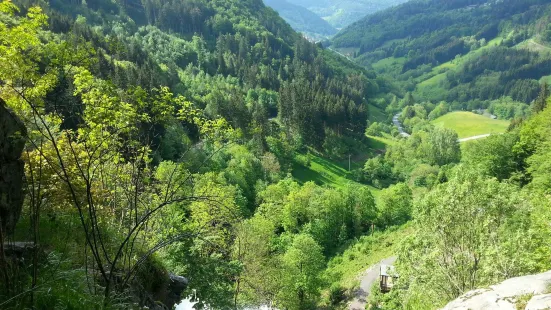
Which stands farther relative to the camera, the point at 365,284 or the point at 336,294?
the point at 336,294

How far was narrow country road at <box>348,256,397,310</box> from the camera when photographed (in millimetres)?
34250

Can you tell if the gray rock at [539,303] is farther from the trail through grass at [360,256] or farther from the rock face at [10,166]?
the trail through grass at [360,256]

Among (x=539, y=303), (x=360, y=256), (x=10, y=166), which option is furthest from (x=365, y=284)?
(x=10, y=166)

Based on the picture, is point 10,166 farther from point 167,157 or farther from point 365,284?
point 167,157

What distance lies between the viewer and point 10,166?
6.95 metres

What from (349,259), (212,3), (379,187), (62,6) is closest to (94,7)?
(62,6)

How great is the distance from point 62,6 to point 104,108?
15219 centimetres

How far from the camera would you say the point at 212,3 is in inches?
7338

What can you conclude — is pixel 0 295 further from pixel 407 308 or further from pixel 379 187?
pixel 379 187

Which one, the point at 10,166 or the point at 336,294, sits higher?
the point at 10,166

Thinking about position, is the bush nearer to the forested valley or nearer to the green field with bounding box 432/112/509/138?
the forested valley

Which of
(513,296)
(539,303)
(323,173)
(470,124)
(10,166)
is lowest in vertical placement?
(323,173)

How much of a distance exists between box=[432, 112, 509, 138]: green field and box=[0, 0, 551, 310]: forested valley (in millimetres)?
2016

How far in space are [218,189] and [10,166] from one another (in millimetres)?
26663
